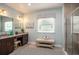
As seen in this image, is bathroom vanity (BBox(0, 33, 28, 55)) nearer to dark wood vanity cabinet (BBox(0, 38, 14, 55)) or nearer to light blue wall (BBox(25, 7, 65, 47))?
dark wood vanity cabinet (BBox(0, 38, 14, 55))

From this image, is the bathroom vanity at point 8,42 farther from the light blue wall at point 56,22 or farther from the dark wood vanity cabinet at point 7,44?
the light blue wall at point 56,22

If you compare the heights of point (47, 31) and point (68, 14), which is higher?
point (68, 14)

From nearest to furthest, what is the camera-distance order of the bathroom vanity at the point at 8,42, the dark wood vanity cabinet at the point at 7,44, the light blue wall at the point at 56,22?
the light blue wall at the point at 56,22 < the bathroom vanity at the point at 8,42 < the dark wood vanity cabinet at the point at 7,44

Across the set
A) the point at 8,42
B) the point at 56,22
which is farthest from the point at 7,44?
the point at 56,22

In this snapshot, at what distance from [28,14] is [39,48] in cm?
68

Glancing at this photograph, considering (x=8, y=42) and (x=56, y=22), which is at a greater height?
(x=56, y=22)

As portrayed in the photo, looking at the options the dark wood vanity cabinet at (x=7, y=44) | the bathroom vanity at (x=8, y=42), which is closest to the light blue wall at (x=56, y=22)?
the bathroom vanity at (x=8, y=42)

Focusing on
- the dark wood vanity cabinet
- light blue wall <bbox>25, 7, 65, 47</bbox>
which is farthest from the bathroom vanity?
light blue wall <bbox>25, 7, 65, 47</bbox>

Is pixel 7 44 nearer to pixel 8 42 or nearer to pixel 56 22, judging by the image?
pixel 8 42

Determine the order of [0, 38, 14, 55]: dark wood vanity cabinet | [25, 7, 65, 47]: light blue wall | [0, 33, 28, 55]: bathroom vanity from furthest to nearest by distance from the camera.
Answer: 1. [0, 38, 14, 55]: dark wood vanity cabinet
2. [0, 33, 28, 55]: bathroom vanity
3. [25, 7, 65, 47]: light blue wall

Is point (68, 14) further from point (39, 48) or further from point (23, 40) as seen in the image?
point (23, 40)

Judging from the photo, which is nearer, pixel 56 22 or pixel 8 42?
pixel 56 22

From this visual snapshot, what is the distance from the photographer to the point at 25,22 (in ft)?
6.46

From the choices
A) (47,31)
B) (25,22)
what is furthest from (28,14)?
(47,31)
